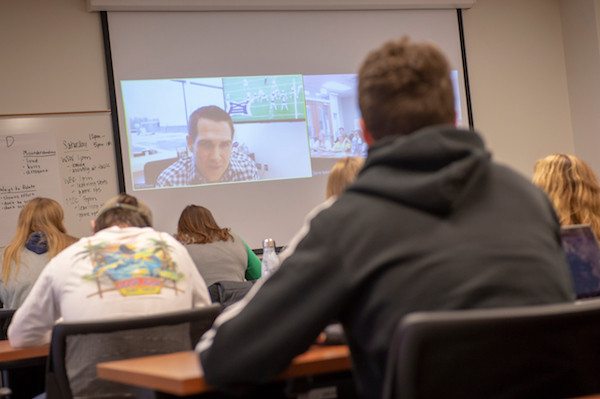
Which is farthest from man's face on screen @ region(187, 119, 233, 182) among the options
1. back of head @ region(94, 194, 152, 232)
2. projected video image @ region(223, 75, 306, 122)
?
back of head @ region(94, 194, 152, 232)

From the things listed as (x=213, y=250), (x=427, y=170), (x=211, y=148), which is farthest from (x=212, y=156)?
(x=427, y=170)

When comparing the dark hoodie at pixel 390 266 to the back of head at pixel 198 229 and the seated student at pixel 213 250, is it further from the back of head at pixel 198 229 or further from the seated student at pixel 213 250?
the back of head at pixel 198 229

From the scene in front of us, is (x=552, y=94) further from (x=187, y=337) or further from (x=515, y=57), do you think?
(x=187, y=337)

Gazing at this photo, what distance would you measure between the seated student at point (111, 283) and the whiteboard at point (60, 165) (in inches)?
132

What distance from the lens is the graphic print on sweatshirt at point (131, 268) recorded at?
209cm

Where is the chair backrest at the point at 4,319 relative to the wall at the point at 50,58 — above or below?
below

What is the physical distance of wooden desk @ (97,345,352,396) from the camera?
120cm

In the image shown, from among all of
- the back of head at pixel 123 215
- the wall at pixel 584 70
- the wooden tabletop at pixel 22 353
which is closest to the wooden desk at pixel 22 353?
the wooden tabletop at pixel 22 353

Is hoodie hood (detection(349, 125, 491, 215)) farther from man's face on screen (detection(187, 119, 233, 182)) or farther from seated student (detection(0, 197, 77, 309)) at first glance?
man's face on screen (detection(187, 119, 233, 182))

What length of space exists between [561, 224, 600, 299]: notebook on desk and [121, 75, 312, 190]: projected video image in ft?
13.5

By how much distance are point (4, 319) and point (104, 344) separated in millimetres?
1143

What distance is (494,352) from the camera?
1065 millimetres

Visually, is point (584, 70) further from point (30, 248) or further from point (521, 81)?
point (30, 248)

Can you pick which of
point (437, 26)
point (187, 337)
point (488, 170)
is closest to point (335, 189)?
point (187, 337)
